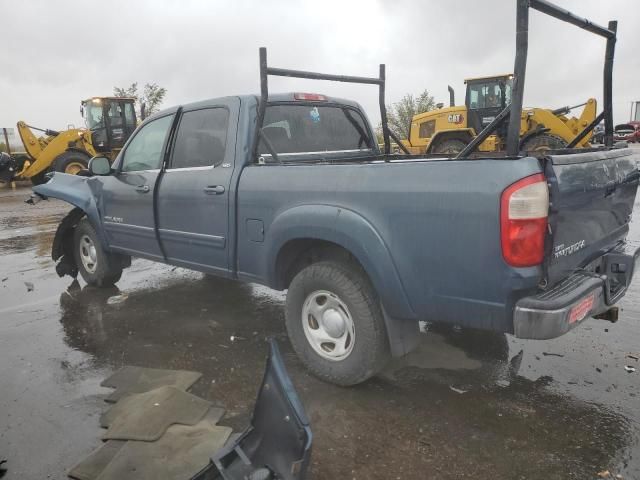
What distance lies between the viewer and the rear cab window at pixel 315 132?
4.05m

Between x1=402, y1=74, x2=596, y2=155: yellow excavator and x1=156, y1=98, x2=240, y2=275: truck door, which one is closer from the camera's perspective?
x1=156, y1=98, x2=240, y2=275: truck door

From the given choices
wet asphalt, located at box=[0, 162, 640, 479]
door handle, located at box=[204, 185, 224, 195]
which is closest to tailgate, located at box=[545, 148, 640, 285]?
wet asphalt, located at box=[0, 162, 640, 479]

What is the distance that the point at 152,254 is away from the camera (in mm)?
4703

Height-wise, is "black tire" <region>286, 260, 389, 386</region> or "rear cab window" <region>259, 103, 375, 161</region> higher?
"rear cab window" <region>259, 103, 375, 161</region>

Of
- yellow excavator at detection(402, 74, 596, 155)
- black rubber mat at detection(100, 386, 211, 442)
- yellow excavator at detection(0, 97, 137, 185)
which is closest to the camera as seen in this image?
black rubber mat at detection(100, 386, 211, 442)

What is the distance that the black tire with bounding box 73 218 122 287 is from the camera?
215 inches

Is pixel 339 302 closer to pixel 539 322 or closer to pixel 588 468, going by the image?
pixel 539 322

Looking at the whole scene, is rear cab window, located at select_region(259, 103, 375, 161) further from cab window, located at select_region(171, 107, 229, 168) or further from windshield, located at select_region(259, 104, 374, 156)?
cab window, located at select_region(171, 107, 229, 168)

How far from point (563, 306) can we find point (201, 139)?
295 centimetres

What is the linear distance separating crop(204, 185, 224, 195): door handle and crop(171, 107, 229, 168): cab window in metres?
0.19

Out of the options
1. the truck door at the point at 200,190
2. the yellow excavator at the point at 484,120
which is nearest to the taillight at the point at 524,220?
the truck door at the point at 200,190

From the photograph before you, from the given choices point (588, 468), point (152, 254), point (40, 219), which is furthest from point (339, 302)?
point (40, 219)

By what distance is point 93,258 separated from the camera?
223 inches

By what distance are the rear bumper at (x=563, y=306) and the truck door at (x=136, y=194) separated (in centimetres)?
326
